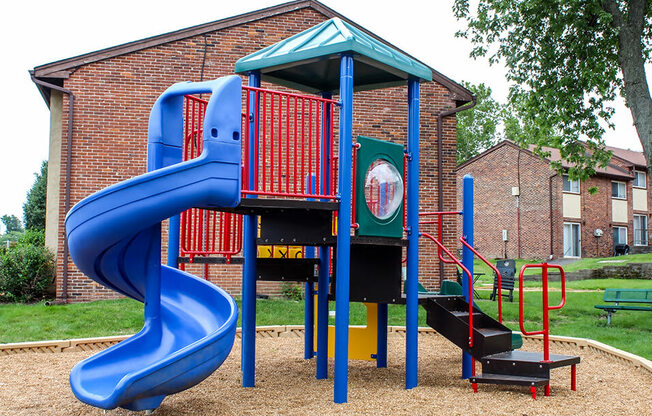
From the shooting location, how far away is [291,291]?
46.0ft

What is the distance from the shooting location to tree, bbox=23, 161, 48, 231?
35562 mm

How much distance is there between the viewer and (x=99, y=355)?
16.3 ft

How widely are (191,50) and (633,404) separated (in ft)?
37.6

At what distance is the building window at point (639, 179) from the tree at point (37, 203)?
35.1 m

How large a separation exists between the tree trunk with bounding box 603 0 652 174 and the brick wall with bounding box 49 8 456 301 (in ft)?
12.5

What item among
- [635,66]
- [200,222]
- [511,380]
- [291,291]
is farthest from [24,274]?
[635,66]

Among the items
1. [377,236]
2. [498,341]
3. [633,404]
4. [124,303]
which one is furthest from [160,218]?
[124,303]

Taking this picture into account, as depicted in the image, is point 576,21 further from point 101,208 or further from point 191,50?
point 101,208

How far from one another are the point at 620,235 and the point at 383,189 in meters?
35.5

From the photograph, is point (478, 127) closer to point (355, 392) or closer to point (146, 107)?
point (146, 107)

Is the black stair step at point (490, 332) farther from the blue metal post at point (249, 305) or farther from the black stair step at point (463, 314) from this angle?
the blue metal post at point (249, 305)

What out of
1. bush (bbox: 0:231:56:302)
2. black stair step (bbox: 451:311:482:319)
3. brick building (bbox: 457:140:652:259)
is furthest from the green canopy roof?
brick building (bbox: 457:140:652:259)

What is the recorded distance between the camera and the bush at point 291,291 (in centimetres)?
1389

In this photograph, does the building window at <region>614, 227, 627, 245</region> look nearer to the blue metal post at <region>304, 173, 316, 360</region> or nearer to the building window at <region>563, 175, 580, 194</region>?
the building window at <region>563, 175, 580, 194</region>
